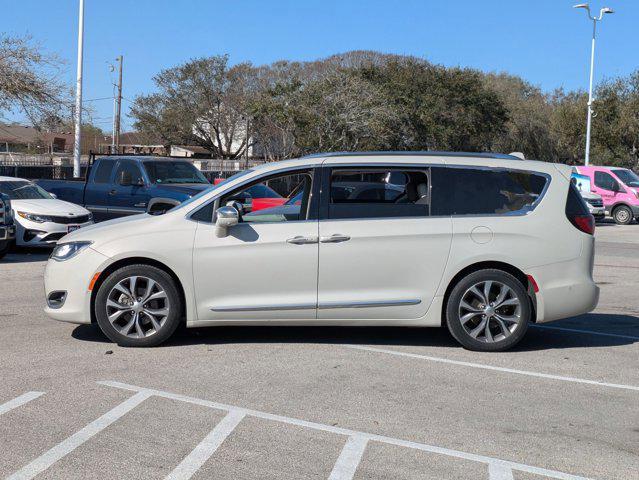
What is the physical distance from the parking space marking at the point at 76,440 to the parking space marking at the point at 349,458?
1.56 m

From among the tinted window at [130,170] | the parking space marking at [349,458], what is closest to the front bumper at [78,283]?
the parking space marking at [349,458]

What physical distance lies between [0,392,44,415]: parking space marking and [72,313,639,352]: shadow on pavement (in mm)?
1833

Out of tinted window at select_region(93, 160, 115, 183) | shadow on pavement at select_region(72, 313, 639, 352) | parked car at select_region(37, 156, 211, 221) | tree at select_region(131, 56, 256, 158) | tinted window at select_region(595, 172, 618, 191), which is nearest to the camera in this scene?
shadow on pavement at select_region(72, 313, 639, 352)

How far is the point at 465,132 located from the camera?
54094 mm

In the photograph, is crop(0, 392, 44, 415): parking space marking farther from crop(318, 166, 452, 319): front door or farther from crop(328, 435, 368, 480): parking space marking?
crop(318, 166, 452, 319): front door

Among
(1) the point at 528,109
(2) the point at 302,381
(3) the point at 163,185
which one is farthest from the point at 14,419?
(1) the point at 528,109

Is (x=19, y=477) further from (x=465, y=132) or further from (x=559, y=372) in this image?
(x=465, y=132)

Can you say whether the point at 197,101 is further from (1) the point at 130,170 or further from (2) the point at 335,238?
(2) the point at 335,238

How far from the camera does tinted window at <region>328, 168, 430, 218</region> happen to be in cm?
759

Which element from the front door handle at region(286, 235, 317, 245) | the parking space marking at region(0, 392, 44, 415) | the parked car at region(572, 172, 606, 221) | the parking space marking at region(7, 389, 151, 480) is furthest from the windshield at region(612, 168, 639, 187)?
the parking space marking at region(0, 392, 44, 415)

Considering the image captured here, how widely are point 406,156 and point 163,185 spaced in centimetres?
1021

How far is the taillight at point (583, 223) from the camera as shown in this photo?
7711 mm

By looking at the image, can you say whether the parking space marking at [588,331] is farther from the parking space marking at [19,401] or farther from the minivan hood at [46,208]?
the minivan hood at [46,208]

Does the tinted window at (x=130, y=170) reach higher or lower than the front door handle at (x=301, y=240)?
higher
